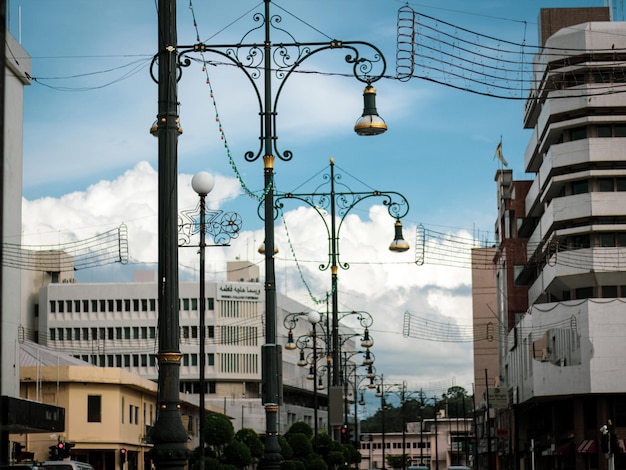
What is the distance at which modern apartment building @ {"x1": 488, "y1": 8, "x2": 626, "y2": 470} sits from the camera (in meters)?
73.4

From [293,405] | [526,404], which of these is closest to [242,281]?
[293,405]

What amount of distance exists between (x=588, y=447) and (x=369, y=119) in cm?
5957

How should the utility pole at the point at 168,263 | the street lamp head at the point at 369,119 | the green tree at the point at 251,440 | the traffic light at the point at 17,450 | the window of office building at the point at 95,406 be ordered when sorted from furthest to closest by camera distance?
the window of office building at the point at 95,406 → the green tree at the point at 251,440 → the traffic light at the point at 17,450 → the street lamp head at the point at 369,119 → the utility pole at the point at 168,263

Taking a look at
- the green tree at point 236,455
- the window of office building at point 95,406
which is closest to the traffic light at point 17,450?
the window of office building at point 95,406

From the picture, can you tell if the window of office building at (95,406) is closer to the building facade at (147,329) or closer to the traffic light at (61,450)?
the traffic light at (61,450)

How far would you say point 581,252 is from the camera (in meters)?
75.4

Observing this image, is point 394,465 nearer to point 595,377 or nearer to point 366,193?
point 595,377

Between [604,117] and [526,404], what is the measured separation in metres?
26.1

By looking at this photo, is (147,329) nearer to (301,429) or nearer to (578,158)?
(578,158)

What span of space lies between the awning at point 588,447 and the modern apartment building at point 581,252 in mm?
92

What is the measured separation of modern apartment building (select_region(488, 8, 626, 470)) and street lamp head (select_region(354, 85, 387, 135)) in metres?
53.7

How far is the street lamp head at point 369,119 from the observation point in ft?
58.4

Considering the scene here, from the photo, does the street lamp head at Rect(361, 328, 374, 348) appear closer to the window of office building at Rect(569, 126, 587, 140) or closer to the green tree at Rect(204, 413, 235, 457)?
the green tree at Rect(204, 413, 235, 457)

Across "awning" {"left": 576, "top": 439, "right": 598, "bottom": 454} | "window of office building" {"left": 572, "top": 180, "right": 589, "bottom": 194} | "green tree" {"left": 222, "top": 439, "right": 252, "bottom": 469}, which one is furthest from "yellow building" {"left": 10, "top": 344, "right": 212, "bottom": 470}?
"window of office building" {"left": 572, "top": 180, "right": 589, "bottom": 194}
